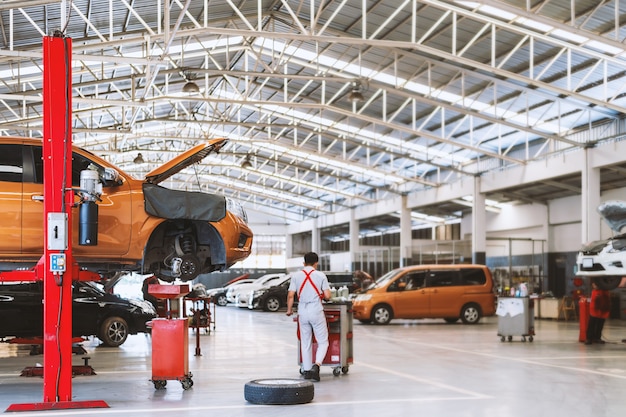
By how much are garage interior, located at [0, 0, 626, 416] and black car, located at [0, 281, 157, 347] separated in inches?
19.1

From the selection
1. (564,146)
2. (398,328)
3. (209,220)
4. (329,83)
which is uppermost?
(329,83)

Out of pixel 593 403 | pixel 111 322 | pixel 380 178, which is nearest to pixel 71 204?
pixel 593 403

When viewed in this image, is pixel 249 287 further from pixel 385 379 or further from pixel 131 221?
pixel 131 221

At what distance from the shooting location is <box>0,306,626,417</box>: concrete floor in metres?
7.20

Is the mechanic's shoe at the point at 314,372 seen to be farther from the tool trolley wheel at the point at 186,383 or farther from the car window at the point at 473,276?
the car window at the point at 473,276

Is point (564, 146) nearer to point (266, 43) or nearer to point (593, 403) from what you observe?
point (266, 43)

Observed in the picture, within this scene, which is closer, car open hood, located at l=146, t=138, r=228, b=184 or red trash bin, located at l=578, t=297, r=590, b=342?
car open hood, located at l=146, t=138, r=228, b=184

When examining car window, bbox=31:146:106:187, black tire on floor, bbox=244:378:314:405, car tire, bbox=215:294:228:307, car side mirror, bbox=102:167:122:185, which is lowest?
car tire, bbox=215:294:228:307

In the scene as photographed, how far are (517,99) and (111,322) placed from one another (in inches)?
579

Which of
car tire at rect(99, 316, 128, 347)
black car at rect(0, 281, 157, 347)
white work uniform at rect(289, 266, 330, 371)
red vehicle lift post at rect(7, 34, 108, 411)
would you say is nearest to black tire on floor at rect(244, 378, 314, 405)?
red vehicle lift post at rect(7, 34, 108, 411)

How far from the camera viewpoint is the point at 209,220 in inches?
345

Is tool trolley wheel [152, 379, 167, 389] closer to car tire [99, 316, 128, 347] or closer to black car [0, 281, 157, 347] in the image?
black car [0, 281, 157, 347]

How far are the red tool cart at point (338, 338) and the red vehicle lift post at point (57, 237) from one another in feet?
11.2

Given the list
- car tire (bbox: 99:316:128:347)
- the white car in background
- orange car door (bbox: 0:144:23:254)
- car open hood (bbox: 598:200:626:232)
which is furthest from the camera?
the white car in background
